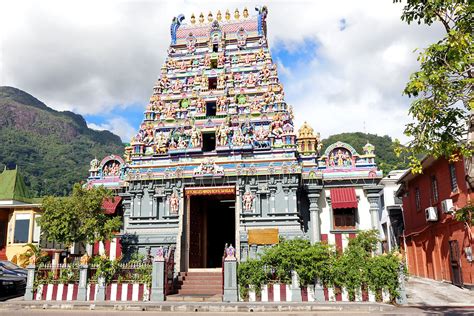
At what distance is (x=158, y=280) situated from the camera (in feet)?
51.4

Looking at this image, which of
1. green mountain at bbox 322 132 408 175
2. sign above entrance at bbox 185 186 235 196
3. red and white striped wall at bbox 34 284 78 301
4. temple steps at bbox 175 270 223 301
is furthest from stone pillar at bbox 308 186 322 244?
green mountain at bbox 322 132 408 175

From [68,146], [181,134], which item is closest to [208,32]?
[181,134]

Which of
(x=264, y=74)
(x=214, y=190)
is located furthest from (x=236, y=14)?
(x=214, y=190)

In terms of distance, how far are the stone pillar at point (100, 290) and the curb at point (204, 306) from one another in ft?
2.74

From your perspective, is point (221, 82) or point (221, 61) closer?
point (221, 82)

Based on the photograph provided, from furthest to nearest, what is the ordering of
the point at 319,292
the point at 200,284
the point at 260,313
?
1. the point at 200,284
2. the point at 319,292
3. the point at 260,313

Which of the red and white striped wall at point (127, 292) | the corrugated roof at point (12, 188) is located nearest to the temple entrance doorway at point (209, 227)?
the red and white striped wall at point (127, 292)

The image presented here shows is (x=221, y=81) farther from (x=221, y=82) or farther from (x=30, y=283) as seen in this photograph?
(x=30, y=283)

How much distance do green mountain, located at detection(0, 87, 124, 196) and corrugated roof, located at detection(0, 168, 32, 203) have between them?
37061 mm

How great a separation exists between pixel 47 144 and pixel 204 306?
103 m

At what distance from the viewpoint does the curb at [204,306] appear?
528 inches

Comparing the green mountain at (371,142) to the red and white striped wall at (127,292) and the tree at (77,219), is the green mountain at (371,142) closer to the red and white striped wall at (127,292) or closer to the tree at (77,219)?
the tree at (77,219)

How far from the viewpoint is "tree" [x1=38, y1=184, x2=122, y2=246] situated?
61.5ft

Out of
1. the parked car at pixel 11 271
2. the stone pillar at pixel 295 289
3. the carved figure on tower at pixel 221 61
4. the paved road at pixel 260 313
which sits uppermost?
the carved figure on tower at pixel 221 61
